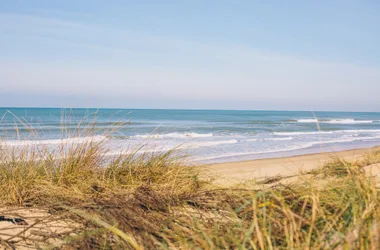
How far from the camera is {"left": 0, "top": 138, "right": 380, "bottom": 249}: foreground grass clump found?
2.20 m

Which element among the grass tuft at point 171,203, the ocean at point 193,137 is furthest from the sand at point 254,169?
the ocean at point 193,137

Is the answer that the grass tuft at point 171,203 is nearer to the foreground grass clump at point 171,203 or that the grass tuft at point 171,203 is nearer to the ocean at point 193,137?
the foreground grass clump at point 171,203

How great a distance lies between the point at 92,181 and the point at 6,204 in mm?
879

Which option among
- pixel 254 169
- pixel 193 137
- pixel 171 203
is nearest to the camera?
pixel 171 203

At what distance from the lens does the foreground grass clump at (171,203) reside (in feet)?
7.20

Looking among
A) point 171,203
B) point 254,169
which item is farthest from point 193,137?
point 171,203

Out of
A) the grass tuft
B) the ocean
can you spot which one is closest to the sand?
the grass tuft

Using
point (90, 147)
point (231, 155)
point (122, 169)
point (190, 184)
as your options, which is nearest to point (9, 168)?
point (90, 147)

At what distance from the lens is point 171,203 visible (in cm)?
372

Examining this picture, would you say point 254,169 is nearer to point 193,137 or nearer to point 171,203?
point 171,203

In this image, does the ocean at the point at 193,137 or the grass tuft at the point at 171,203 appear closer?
the grass tuft at the point at 171,203

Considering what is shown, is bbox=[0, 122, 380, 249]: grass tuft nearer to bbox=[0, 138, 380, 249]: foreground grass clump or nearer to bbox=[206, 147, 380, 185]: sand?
bbox=[0, 138, 380, 249]: foreground grass clump

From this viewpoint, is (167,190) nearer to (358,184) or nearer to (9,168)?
(9,168)

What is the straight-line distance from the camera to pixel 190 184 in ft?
14.7
